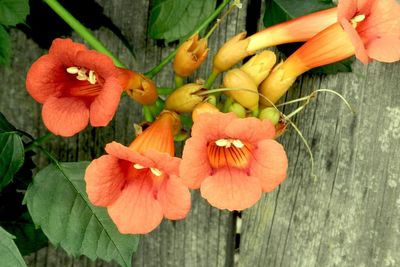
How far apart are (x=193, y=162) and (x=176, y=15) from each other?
453 mm

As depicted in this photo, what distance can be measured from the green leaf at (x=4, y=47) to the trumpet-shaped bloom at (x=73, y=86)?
0.78ft

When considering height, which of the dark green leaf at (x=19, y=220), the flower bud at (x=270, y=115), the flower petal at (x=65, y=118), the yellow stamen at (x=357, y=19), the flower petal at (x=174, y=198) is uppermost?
the yellow stamen at (x=357, y=19)

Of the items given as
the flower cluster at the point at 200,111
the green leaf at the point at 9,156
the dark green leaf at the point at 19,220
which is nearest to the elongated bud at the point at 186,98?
the flower cluster at the point at 200,111

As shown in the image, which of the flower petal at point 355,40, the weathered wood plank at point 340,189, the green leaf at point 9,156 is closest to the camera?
the flower petal at point 355,40

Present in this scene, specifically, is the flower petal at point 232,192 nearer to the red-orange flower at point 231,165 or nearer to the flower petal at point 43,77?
the red-orange flower at point 231,165

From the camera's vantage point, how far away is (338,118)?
65.8 inches

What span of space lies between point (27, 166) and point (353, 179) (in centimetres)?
76

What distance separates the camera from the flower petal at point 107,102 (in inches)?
48.9

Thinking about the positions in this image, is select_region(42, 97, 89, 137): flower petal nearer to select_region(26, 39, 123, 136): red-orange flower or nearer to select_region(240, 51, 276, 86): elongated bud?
select_region(26, 39, 123, 136): red-orange flower

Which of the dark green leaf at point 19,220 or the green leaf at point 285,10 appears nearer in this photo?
the green leaf at point 285,10

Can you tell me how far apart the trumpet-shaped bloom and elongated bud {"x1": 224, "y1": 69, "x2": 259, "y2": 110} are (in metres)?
0.20

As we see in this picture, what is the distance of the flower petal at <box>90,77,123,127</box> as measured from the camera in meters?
1.24

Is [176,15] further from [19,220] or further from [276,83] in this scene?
[19,220]

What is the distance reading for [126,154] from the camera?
4.05 ft
